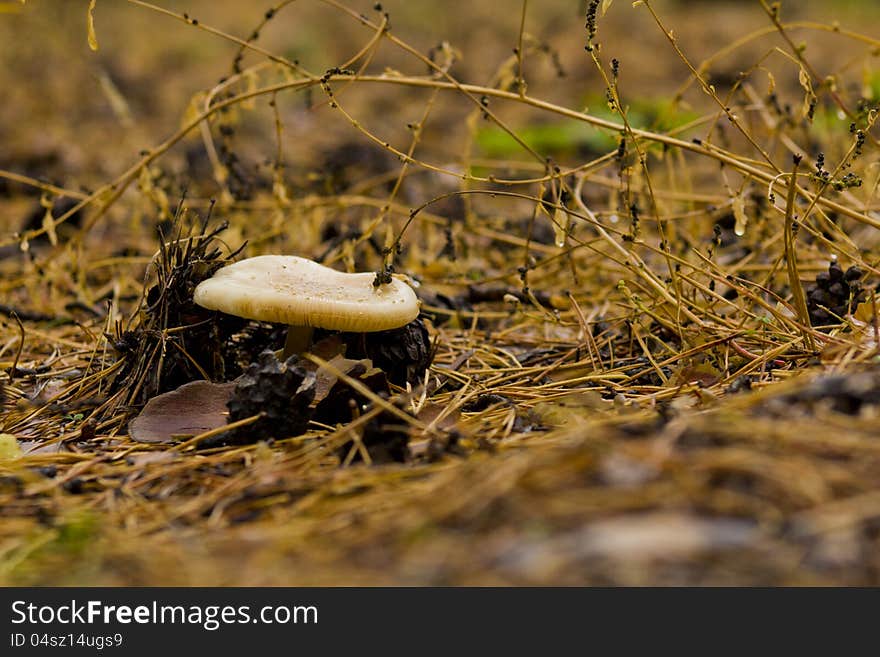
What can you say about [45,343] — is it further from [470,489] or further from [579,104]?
[579,104]

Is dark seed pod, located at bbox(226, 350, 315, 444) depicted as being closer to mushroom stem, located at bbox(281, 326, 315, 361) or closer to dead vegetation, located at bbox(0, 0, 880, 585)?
dead vegetation, located at bbox(0, 0, 880, 585)

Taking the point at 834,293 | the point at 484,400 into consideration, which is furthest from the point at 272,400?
the point at 834,293

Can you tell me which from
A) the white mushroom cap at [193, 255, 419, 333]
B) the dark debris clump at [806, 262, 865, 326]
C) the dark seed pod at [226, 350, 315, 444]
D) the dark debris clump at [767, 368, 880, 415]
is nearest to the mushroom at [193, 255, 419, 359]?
the white mushroom cap at [193, 255, 419, 333]

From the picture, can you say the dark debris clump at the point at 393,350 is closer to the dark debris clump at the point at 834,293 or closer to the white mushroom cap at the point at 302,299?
the white mushroom cap at the point at 302,299

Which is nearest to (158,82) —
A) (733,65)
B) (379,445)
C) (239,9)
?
(239,9)

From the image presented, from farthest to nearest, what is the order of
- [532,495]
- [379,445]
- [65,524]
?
[379,445]
[65,524]
[532,495]
